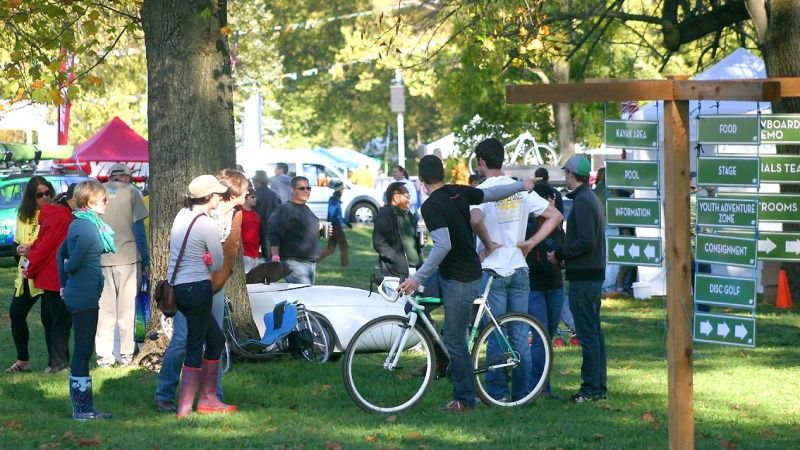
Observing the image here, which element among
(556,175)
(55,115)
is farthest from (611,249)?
(55,115)

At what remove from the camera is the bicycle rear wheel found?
12.4 m

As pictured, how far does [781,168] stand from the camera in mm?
8250

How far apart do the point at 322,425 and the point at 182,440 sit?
3.28 ft

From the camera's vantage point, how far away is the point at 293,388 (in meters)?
11.0

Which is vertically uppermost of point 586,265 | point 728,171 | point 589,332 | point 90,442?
point 728,171

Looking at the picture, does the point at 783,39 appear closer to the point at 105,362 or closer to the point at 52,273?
the point at 105,362

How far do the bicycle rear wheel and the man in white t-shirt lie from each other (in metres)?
2.73

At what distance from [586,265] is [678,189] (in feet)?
8.47

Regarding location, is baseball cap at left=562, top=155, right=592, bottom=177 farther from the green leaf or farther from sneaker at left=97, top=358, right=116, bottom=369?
the green leaf

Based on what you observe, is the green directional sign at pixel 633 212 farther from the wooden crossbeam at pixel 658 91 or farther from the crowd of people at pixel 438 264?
the crowd of people at pixel 438 264

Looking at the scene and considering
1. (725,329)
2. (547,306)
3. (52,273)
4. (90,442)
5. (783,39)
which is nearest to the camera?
(725,329)

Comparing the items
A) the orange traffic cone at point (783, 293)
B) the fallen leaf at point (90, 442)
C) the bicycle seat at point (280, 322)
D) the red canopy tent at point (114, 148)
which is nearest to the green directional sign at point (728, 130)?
the fallen leaf at point (90, 442)

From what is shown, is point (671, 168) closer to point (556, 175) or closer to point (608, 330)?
point (608, 330)

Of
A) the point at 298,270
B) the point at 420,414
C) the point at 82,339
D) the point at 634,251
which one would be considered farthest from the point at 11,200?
the point at 634,251
